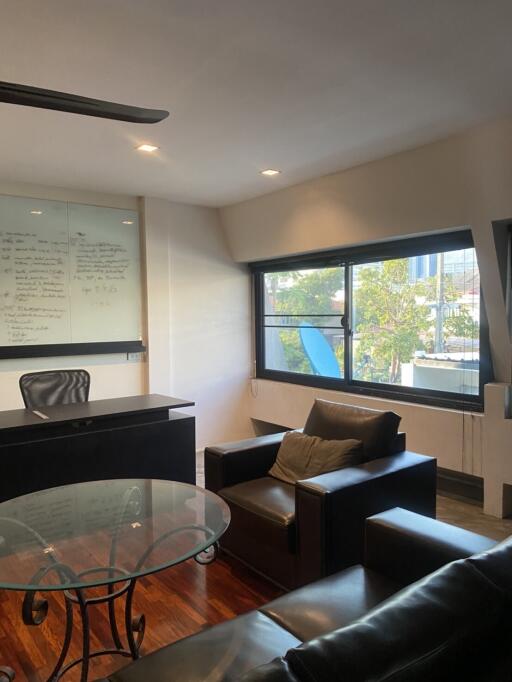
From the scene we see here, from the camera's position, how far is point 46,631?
2.29 meters

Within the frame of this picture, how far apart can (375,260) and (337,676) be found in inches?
156

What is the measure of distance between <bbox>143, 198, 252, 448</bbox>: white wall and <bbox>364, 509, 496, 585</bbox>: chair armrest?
11.4 feet

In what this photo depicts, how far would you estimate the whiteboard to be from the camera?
436 centimetres

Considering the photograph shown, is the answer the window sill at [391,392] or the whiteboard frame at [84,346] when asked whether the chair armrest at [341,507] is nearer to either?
the window sill at [391,392]

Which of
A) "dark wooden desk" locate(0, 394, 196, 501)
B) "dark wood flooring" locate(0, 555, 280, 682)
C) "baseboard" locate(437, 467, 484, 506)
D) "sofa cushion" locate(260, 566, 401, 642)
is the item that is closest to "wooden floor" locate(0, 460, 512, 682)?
"dark wood flooring" locate(0, 555, 280, 682)

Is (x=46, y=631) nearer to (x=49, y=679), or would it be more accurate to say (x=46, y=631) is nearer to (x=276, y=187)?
(x=49, y=679)

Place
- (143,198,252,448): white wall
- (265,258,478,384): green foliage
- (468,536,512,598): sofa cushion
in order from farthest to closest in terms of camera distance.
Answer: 1. (143,198,252,448): white wall
2. (265,258,478,384): green foliage
3. (468,536,512,598): sofa cushion

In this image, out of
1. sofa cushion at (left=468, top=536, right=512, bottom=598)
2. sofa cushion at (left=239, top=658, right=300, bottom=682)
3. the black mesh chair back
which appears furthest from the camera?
the black mesh chair back

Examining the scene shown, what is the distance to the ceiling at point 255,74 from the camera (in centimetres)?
193

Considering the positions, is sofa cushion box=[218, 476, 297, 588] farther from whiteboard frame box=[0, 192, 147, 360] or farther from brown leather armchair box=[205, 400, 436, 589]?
whiteboard frame box=[0, 192, 147, 360]

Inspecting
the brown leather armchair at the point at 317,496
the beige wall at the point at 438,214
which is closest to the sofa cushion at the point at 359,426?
the brown leather armchair at the point at 317,496

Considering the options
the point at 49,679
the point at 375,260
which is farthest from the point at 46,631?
the point at 375,260

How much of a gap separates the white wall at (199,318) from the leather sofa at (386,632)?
3.65 metres

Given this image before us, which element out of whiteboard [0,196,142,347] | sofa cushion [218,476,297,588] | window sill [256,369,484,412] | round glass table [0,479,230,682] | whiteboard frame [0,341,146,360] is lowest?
sofa cushion [218,476,297,588]
